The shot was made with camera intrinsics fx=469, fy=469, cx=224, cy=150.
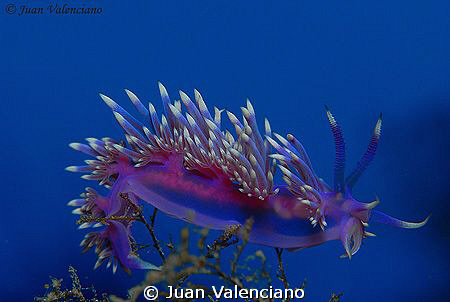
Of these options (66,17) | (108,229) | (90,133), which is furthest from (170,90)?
(108,229)

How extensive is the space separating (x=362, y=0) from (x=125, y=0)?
66.8 inches

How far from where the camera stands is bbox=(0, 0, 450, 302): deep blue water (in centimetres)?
333

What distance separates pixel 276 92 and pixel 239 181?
1.63 meters

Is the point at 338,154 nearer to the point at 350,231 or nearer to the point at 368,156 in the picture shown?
the point at 368,156

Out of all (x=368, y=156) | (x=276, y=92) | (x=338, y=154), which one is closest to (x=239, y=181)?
(x=338, y=154)

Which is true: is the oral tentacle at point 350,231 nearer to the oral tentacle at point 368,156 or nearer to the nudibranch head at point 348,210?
the nudibranch head at point 348,210

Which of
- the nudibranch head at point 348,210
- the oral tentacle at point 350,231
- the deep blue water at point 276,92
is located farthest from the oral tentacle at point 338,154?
the deep blue water at point 276,92

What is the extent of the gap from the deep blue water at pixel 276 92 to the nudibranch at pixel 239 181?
4.65 feet

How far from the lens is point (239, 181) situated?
1819mm

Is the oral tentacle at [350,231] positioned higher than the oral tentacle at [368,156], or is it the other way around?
the oral tentacle at [368,156]

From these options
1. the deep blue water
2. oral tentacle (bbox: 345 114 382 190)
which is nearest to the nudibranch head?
oral tentacle (bbox: 345 114 382 190)

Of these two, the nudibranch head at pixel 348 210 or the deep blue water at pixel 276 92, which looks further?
the deep blue water at pixel 276 92

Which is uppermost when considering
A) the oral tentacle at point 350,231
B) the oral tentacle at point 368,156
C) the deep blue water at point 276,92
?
the deep blue water at point 276,92

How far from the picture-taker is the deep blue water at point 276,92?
333 cm
